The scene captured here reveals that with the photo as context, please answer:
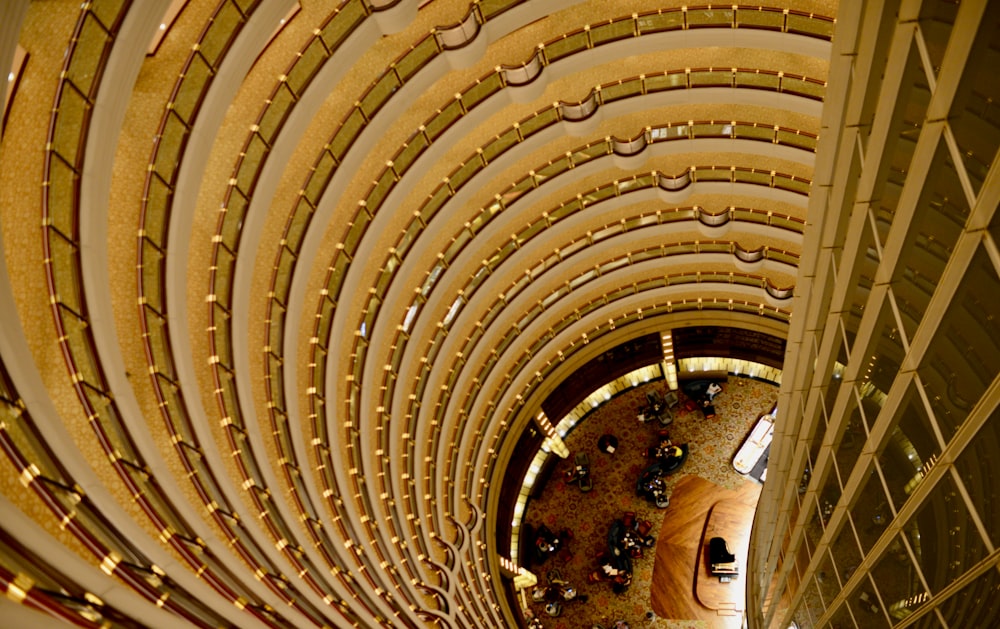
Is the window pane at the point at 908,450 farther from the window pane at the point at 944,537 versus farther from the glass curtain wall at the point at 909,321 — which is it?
the window pane at the point at 944,537

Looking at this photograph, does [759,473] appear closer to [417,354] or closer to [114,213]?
[417,354]

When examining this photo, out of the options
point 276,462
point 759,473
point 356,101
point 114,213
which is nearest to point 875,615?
point 276,462

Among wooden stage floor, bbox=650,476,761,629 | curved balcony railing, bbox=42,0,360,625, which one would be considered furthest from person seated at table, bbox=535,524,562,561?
curved balcony railing, bbox=42,0,360,625

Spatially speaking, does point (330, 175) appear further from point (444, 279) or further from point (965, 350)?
point (965, 350)

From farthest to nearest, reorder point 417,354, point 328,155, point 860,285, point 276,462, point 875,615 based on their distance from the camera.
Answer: point 417,354 < point 328,155 < point 276,462 < point 875,615 < point 860,285

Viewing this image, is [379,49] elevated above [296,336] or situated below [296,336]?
above

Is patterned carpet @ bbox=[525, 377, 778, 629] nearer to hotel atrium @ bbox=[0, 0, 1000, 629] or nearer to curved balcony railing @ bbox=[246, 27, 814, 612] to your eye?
hotel atrium @ bbox=[0, 0, 1000, 629]

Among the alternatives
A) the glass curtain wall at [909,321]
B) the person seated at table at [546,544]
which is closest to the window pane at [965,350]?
the glass curtain wall at [909,321]
